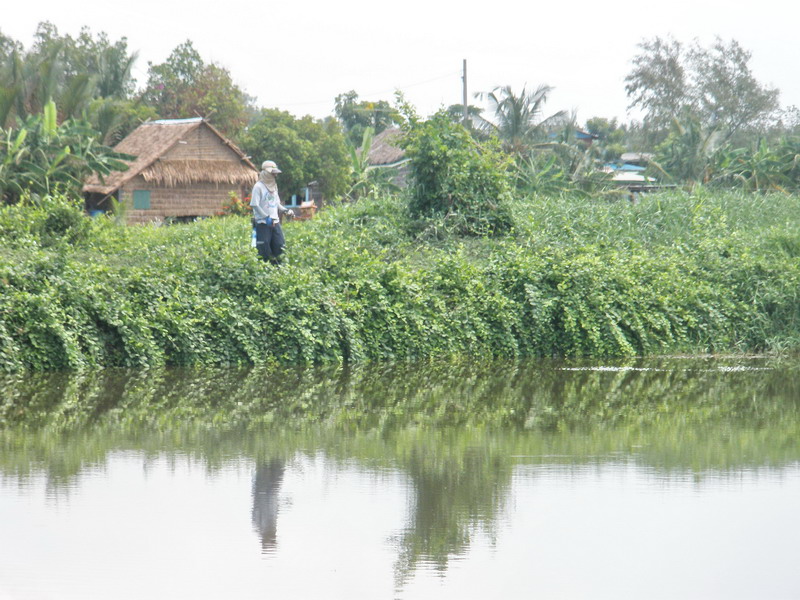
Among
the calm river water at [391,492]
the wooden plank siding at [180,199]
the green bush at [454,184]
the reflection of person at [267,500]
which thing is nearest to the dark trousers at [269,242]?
the calm river water at [391,492]

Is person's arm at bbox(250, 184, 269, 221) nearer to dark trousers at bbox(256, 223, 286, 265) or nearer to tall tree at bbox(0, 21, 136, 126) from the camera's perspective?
dark trousers at bbox(256, 223, 286, 265)

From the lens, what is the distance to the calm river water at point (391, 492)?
13.9 ft

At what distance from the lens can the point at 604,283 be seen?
1246cm

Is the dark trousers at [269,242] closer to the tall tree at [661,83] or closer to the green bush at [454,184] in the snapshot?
the green bush at [454,184]

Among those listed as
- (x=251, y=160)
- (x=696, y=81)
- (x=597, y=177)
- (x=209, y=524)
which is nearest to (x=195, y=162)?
(x=251, y=160)

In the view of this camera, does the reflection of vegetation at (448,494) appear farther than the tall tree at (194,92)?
No

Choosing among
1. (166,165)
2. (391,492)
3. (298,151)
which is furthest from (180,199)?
(391,492)

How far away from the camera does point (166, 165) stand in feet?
126

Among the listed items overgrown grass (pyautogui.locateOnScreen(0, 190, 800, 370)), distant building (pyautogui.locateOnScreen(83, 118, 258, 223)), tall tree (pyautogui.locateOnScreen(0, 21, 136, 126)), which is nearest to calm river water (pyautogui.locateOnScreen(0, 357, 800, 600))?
overgrown grass (pyautogui.locateOnScreen(0, 190, 800, 370))

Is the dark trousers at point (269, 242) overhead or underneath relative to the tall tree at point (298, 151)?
underneath

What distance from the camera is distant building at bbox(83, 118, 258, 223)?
37.9m

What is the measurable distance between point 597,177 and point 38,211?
20.1m

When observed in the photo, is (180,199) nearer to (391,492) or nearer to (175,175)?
(175,175)

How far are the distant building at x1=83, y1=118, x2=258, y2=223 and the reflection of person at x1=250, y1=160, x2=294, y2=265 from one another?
26597mm
